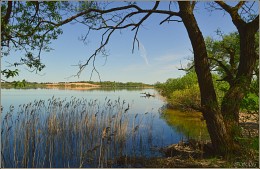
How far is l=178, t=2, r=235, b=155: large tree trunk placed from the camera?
5.09m

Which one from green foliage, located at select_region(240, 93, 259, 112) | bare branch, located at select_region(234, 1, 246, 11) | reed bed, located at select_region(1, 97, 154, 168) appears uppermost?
bare branch, located at select_region(234, 1, 246, 11)

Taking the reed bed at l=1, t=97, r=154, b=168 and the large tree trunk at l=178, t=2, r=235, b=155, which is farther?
the reed bed at l=1, t=97, r=154, b=168

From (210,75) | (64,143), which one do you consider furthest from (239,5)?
(64,143)

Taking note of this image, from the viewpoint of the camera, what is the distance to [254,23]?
5.02m

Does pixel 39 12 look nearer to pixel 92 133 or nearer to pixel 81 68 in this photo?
pixel 81 68

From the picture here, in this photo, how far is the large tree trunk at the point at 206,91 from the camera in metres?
5.09

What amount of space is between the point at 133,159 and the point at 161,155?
1006 mm

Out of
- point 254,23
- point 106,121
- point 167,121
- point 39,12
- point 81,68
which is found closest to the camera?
point 254,23

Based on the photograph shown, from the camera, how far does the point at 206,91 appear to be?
16.9 ft

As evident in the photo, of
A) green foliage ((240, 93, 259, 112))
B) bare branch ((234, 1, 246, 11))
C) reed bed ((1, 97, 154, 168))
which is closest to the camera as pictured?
green foliage ((240, 93, 259, 112))

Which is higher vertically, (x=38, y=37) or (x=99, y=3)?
(x=99, y=3)

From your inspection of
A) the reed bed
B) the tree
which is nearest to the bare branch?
the tree

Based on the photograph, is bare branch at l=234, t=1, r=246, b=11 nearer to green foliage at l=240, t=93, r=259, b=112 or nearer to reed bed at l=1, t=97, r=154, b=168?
green foliage at l=240, t=93, r=259, b=112

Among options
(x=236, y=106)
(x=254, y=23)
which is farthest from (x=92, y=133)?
(x=254, y=23)
